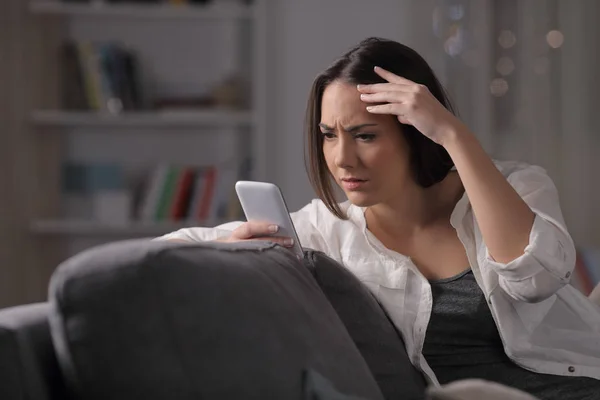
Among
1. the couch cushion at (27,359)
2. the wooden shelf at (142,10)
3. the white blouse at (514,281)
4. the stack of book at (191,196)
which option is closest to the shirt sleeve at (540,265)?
the white blouse at (514,281)

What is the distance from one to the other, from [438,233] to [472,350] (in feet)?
0.84

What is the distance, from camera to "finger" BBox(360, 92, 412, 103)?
171 centimetres

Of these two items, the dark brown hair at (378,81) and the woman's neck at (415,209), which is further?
the woman's neck at (415,209)

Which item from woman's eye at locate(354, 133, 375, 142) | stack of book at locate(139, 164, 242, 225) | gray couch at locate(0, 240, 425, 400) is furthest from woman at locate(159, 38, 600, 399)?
stack of book at locate(139, 164, 242, 225)

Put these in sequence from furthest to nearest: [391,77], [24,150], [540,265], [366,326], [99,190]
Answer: [99,190]
[24,150]
[391,77]
[540,265]
[366,326]

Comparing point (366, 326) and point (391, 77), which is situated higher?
point (391, 77)

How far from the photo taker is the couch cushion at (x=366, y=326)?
60.0 inches

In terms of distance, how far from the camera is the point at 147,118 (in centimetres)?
398

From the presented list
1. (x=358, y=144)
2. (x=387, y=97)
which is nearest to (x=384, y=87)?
(x=387, y=97)

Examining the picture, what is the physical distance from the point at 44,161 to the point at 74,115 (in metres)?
0.30

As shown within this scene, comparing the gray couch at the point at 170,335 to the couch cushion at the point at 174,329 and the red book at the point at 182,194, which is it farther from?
the red book at the point at 182,194

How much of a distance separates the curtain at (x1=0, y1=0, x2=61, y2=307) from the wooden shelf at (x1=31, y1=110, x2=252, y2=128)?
9cm

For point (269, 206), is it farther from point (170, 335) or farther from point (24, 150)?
point (24, 150)

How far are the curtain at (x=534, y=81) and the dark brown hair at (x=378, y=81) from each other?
219 centimetres
